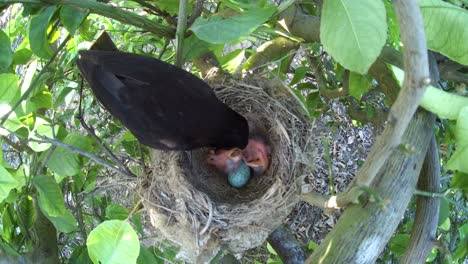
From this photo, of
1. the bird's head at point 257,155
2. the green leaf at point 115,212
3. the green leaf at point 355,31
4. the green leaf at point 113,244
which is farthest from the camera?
the bird's head at point 257,155

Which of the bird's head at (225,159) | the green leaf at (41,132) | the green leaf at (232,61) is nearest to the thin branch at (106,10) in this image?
the green leaf at (41,132)

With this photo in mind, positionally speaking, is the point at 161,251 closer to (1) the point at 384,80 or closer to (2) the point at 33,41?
(2) the point at 33,41

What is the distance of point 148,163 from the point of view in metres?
1.28

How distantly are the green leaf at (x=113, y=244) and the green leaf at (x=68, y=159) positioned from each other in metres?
0.33

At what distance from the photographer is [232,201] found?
1350 millimetres

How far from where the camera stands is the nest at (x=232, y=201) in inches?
45.2

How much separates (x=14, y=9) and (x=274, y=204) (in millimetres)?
1226

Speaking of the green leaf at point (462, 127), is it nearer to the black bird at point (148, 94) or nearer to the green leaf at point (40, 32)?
the black bird at point (148, 94)

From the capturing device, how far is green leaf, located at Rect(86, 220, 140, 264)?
30.8 inches

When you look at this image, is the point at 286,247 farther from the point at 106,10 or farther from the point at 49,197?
the point at 106,10

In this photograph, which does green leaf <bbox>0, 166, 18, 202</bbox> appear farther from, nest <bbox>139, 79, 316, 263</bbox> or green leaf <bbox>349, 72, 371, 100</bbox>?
green leaf <bbox>349, 72, 371, 100</bbox>

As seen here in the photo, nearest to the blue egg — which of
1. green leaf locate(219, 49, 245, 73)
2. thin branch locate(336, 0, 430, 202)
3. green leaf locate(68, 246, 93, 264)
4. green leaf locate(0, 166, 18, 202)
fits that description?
green leaf locate(219, 49, 245, 73)

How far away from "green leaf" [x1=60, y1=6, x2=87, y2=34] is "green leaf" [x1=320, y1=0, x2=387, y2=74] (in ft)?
1.71

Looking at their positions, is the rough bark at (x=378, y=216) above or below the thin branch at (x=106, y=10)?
below
